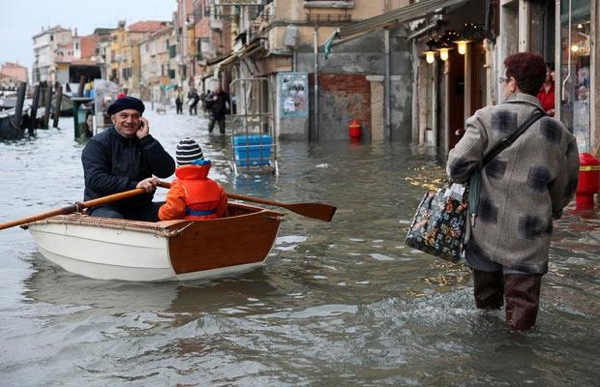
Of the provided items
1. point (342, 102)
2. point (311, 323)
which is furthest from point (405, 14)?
point (311, 323)

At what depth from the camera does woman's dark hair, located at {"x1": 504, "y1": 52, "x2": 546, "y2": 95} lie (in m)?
5.30

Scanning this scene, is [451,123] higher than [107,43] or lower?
lower

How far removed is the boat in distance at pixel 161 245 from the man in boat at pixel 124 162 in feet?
1.03

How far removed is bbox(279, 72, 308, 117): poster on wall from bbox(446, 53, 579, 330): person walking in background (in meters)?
21.8

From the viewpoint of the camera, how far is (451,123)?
72.0 feet

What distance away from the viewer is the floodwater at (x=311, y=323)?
17.3ft

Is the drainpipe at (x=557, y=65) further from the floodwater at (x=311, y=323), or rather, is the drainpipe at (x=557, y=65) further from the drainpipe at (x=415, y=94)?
the drainpipe at (x=415, y=94)

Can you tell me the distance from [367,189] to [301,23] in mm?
13799

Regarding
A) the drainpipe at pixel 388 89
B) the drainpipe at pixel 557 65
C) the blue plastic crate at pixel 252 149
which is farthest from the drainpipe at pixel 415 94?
the drainpipe at pixel 557 65

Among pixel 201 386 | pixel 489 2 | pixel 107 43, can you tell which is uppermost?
pixel 107 43

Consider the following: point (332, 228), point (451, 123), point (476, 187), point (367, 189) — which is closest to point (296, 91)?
point (451, 123)

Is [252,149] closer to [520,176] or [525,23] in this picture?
[525,23]

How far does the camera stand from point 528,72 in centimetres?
529

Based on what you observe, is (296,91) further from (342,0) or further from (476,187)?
(476,187)
